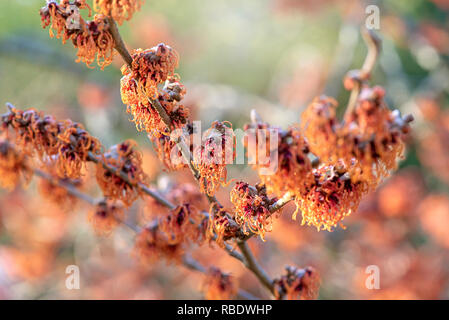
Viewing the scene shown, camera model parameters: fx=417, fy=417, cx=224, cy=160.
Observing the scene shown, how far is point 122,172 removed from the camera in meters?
1.07

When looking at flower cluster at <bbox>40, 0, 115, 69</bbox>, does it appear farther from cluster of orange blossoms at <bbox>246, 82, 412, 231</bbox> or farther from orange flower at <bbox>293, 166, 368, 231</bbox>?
orange flower at <bbox>293, 166, 368, 231</bbox>

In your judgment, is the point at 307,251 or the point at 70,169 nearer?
the point at 70,169

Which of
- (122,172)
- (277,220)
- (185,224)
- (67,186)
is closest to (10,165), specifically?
(67,186)

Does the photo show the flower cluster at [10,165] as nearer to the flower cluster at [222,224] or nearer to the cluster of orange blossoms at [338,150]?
the flower cluster at [222,224]

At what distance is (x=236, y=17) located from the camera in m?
6.82

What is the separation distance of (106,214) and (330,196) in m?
0.77

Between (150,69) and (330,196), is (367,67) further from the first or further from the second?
(150,69)

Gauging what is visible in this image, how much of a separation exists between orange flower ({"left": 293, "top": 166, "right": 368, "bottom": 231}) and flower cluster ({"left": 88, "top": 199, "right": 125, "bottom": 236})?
0.69 m

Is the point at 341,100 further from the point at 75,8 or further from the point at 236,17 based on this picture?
the point at 75,8

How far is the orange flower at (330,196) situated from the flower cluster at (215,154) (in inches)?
6.7

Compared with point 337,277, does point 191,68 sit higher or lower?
higher
